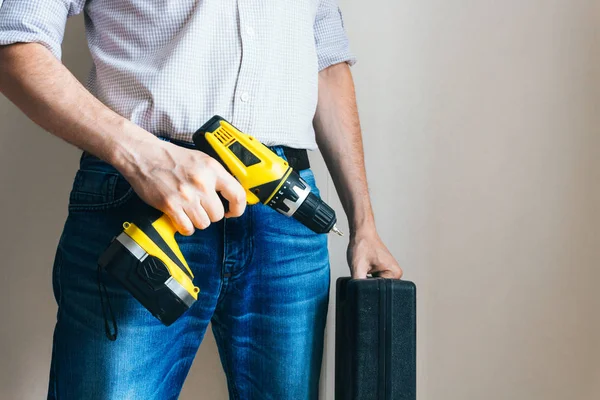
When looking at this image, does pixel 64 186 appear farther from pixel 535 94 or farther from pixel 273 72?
pixel 535 94

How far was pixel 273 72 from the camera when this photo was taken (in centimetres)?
94

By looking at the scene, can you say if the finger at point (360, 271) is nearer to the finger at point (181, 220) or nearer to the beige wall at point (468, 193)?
the beige wall at point (468, 193)

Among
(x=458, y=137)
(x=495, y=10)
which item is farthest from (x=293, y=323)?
(x=495, y=10)

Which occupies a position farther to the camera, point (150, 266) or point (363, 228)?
point (363, 228)

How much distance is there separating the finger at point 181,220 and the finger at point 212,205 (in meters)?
0.03

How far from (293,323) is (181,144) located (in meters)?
0.38

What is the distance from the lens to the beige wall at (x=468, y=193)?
4.14 feet

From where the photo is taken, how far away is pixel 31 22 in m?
Result: 0.77

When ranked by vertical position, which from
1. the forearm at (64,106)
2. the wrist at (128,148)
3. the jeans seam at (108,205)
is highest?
the forearm at (64,106)

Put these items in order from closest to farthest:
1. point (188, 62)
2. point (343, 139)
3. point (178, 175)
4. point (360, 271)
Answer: point (178, 175), point (188, 62), point (360, 271), point (343, 139)

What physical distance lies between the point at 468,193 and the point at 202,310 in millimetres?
756

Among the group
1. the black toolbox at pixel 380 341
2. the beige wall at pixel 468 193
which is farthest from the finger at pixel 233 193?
the beige wall at pixel 468 193

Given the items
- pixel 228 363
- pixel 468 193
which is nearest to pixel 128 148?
pixel 228 363

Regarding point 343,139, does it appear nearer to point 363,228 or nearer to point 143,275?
point 363,228
